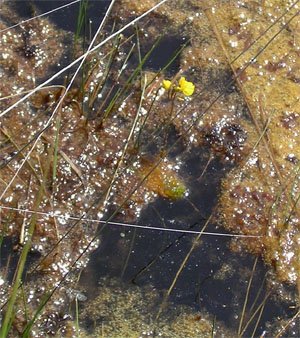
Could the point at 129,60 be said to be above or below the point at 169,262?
above

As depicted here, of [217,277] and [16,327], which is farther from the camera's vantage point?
[217,277]

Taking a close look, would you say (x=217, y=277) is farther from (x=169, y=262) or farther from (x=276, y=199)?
(x=276, y=199)

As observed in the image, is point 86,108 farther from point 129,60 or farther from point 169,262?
point 169,262

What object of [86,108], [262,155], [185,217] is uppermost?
[86,108]

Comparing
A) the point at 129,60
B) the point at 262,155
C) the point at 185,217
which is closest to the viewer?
the point at 185,217

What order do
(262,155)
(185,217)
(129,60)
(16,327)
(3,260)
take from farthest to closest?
1. (129,60)
2. (262,155)
3. (185,217)
4. (3,260)
5. (16,327)

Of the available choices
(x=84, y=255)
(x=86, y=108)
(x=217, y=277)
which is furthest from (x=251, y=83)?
(x=84, y=255)

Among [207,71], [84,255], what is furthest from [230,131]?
[84,255]
